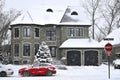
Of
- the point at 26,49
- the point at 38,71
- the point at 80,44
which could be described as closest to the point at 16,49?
the point at 26,49

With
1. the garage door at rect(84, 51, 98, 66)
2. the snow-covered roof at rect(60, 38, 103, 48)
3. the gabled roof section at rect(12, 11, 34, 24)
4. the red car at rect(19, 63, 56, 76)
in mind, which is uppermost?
the gabled roof section at rect(12, 11, 34, 24)

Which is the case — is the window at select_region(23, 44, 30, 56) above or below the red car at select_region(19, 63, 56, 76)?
above

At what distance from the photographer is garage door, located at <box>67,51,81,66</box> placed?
5744 cm

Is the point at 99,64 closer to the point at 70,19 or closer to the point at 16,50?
the point at 70,19

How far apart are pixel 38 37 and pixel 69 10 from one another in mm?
8339

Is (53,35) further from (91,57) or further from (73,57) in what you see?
(91,57)

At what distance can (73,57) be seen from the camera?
57.4 m

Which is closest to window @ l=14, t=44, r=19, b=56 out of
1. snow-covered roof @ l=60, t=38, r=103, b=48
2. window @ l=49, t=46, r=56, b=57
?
window @ l=49, t=46, r=56, b=57

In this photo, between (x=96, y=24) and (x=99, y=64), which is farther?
(x=96, y=24)

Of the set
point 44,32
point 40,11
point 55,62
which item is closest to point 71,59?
point 55,62

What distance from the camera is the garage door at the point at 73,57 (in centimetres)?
5744

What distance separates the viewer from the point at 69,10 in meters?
63.4

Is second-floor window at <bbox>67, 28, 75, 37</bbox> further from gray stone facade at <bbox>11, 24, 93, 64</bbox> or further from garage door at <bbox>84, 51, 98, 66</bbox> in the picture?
garage door at <bbox>84, 51, 98, 66</bbox>

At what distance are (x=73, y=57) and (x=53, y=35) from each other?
575cm
